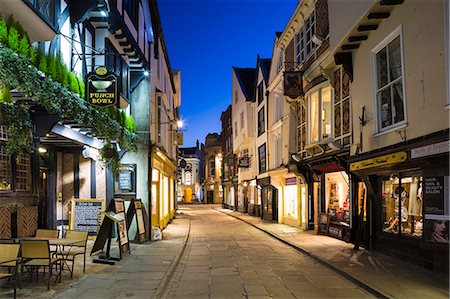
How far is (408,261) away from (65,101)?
9.31m

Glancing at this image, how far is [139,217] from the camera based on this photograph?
15.9 m

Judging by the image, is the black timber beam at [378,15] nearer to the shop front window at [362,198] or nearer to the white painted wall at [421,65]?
the white painted wall at [421,65]

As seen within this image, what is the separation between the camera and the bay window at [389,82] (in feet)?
36.3

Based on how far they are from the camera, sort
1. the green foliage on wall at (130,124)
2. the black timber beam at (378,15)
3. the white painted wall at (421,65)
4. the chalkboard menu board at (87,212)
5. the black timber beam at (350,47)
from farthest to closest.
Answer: the green foliage on wall at (130,124) → the chalkboard menu board at (87,212) → the black timber beam at (350,47) → the black timber beam at (378,15) → the white painted wall at (421,65)

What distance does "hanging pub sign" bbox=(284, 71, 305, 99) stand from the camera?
19547 mm

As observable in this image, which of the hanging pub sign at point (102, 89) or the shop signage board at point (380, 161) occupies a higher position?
the hanging pub sign at point (102, 89)

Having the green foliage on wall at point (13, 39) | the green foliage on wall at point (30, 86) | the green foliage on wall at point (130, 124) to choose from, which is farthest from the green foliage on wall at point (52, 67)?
the green foliage on wall at point (130, 124)

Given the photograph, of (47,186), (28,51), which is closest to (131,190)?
(47,186)

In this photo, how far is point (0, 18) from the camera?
24.0 feet

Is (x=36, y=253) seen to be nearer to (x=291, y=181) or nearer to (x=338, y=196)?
(x=338, y=196)

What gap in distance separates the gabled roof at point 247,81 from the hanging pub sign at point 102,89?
2474cm

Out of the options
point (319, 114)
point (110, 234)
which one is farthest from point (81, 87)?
point (319, 114)

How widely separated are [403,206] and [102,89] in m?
8.68

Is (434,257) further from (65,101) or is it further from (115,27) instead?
(115,27)
